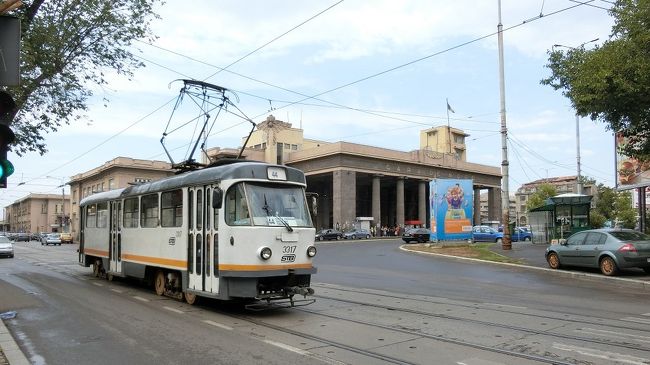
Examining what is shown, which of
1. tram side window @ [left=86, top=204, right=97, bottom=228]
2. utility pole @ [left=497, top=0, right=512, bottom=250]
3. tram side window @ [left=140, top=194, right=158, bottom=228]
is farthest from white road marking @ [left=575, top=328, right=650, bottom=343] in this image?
utility pole @ [left=497, top=0, right=512, bottom=250]

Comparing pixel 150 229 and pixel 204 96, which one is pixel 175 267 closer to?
pixel 150 229

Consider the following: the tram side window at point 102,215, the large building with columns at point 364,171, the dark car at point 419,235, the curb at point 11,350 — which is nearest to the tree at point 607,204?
the large building with columns at point 364,171

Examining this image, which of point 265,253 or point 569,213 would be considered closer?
point 265,253

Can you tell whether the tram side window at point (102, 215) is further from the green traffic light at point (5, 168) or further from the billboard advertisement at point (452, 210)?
the billboard advertisement at point (452, 210)

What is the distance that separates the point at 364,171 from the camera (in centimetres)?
7400

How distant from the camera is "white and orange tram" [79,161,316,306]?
404 inches

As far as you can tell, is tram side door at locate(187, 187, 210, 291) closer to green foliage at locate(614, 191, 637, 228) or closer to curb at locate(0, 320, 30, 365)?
curb at locate(0, 320, 30, 365)

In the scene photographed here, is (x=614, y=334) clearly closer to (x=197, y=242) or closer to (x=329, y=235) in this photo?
(x=197, y=242)

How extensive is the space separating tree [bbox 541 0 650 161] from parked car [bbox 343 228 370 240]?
47.9 meters

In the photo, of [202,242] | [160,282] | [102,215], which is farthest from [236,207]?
[102,215]

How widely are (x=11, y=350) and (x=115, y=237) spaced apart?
9.10m

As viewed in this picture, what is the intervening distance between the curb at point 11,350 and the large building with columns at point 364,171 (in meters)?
55.7

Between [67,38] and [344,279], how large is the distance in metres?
12.2

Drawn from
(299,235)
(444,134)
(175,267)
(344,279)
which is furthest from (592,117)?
(444,134)
